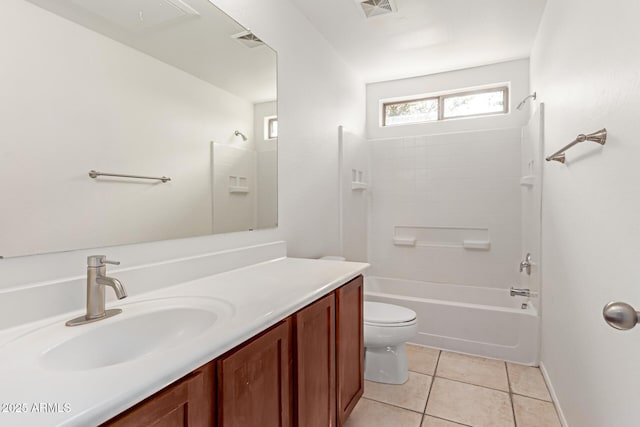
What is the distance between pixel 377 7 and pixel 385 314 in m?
2.06

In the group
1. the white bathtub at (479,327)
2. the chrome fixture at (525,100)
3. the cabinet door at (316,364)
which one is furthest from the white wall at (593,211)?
the cabinet door at (316,364)

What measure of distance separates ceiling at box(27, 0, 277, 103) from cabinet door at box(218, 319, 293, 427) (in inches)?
44.3

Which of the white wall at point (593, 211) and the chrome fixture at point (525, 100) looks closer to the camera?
the white wall at point (593, 211)

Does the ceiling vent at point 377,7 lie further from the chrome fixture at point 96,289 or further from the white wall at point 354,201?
the chrome fixture at point 96,289

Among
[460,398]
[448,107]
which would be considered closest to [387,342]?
[460,398]

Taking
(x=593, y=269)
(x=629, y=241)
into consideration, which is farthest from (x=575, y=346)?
(x=629, y=241)

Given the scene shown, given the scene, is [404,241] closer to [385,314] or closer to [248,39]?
[385,314]

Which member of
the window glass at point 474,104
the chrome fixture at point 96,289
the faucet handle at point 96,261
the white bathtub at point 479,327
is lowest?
the white bathtub at point 479,327

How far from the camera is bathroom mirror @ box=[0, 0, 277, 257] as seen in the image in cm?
90

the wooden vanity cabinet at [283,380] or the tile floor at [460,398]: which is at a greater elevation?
the wooden vanity cabinet at [283,380]

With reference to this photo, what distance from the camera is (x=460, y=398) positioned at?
1928 millimetres

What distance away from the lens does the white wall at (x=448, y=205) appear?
3.07m

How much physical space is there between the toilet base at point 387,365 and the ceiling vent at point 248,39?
1.97 m

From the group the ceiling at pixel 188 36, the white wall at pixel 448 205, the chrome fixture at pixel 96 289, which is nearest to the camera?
the chrome fixture at pixel 96 289
